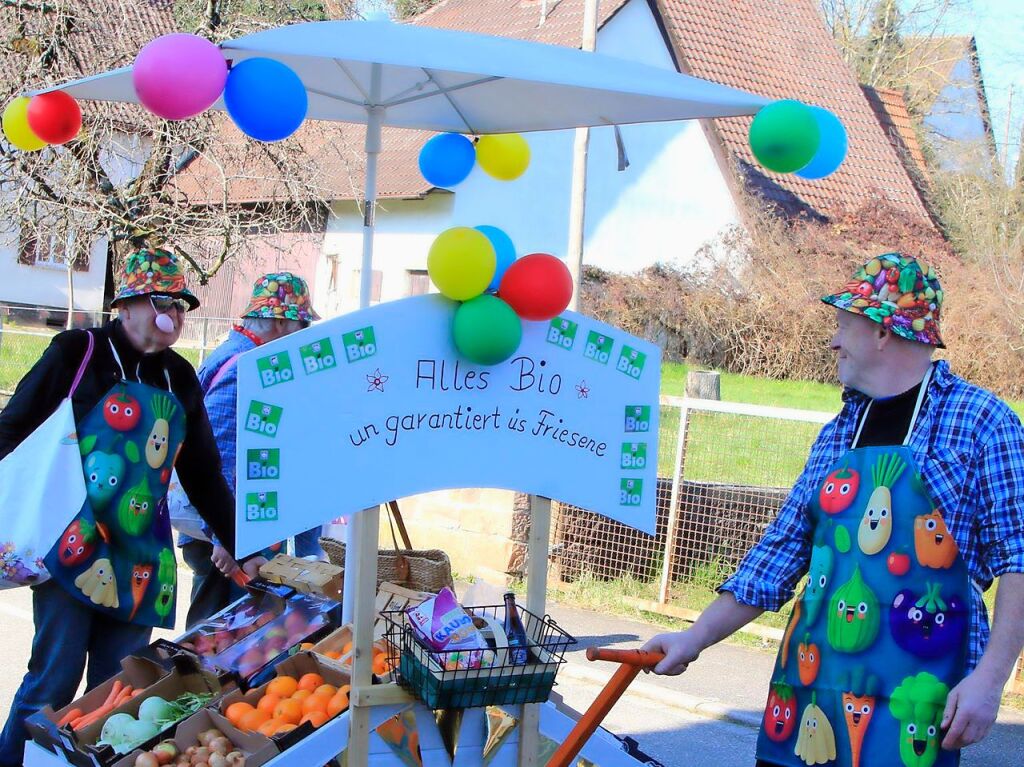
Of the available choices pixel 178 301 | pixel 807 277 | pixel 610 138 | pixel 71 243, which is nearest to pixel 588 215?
pixel 610 138

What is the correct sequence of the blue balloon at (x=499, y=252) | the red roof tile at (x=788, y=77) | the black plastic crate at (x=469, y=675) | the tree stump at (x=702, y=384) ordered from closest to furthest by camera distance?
the black plastic crate at (x=469, y=675) → the blue balloon at (x=499, y=252) → the tree stump at (x=702, y=384) → the red roof tile at (x=788, y=77)

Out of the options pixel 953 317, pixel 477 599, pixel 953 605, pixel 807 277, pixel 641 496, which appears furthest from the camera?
pixel 807 277

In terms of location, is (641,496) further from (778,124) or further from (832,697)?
(778,124)

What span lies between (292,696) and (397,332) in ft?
4.03

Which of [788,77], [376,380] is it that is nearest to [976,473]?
[376,380]

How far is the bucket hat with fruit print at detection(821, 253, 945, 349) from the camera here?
2.92 meters

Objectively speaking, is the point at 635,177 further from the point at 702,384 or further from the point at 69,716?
the point at 69,716

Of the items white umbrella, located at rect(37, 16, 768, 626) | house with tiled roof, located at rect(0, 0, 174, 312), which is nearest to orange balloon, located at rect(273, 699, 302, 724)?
white umbrella, located at rect(37, 16, 768, 626)

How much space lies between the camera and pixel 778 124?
321 cm

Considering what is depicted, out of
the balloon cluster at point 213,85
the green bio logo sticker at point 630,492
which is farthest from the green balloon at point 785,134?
the balloon cluster at point 213,85

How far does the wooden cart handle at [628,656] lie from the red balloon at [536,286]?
94 cm

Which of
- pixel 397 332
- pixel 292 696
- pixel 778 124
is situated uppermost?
pixel 778 124

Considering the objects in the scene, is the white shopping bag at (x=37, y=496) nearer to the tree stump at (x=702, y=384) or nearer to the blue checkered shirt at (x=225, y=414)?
the blue checkered shirt at (x=225, y=414)

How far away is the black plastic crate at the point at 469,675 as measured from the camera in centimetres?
301
